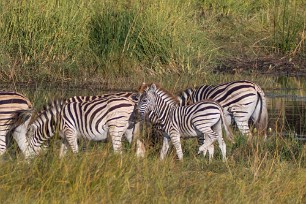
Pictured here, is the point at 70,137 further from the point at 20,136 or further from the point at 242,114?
the point at 242,114

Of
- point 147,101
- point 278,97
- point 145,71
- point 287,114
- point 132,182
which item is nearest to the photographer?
point 132,182

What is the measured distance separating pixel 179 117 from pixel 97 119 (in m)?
0.95

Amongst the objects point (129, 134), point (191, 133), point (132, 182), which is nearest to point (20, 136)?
point (129, 134)

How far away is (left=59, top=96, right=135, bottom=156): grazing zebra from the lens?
9914mm

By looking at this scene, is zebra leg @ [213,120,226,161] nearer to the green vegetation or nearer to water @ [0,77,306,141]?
the green vegetation

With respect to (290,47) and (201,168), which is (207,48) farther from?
(201,168)

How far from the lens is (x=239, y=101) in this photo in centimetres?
1152

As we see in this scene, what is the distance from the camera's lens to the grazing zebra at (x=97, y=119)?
9914mm

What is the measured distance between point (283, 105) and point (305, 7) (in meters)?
6.79

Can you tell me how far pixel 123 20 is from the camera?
1681 cm

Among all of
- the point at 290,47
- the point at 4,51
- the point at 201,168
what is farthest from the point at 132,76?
the point at 201,168

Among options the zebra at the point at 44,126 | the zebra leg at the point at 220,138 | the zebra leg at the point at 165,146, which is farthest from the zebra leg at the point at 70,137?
the zebra leg at the point at 220,138

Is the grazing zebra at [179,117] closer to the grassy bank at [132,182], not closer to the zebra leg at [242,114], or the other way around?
the zebra leg at [242,114]

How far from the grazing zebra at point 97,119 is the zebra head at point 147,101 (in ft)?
0.37
